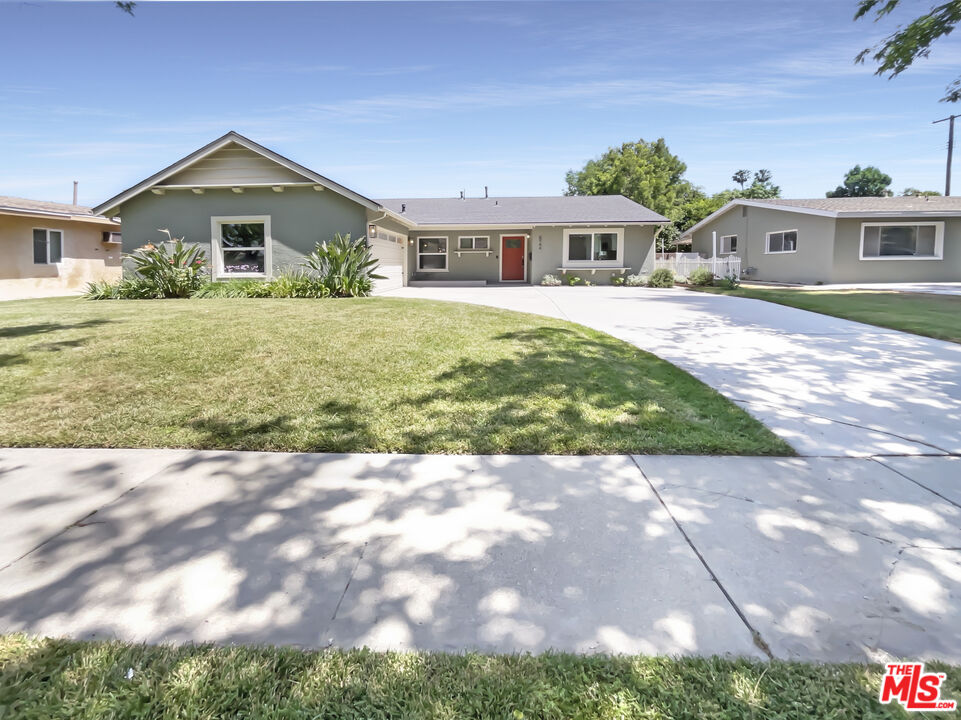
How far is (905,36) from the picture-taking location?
417 inches

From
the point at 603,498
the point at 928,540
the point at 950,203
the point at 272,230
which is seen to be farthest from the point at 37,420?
the point at 950,203

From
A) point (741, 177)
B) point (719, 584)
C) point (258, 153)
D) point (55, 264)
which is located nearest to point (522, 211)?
point (258, 153)

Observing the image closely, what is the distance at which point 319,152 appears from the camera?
2153 cm

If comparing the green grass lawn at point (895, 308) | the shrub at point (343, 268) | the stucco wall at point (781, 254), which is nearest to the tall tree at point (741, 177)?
the stucco wall at point (781, 254)

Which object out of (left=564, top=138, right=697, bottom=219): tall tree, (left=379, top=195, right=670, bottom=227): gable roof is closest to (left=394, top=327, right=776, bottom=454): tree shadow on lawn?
(left=379, top=195, right=670, bottom=227): gable roof

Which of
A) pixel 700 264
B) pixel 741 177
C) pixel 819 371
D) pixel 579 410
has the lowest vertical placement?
pixel 579 410

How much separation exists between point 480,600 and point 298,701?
2.77 ft

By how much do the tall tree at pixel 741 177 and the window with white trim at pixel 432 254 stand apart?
216 feet

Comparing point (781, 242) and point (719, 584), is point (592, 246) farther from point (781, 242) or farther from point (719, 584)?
point (719, 584)

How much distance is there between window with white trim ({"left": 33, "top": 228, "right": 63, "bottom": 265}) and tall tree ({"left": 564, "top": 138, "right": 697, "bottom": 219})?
36.8m

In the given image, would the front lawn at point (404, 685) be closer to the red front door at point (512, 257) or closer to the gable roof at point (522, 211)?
the gable roof at point (522, 211)

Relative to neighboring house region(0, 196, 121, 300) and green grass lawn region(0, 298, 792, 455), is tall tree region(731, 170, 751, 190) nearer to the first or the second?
neighboring house region(0, 196, 121, 300)

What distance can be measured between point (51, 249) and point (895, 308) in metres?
26.5

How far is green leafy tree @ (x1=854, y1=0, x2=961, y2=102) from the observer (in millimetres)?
10227
